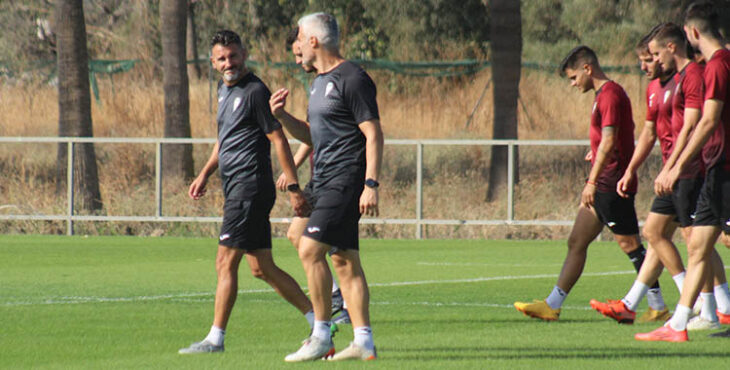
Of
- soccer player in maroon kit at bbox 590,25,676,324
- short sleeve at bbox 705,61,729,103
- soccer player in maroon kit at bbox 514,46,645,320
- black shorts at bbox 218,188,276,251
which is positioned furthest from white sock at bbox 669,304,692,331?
black shorts at bbox 218,188,276,251

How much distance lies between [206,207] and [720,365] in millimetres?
17496

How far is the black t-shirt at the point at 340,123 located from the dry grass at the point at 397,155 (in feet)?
51.8

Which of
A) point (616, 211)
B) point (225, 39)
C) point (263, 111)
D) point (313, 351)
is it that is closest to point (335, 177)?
point (263, 111)

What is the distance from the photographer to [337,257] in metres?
8.33

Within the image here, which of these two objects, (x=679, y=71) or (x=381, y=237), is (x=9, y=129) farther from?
(x=679, y=71)

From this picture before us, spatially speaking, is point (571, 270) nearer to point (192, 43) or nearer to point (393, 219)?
point (393, 219)

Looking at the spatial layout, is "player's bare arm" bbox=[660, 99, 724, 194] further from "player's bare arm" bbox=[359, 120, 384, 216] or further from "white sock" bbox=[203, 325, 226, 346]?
"white sock" bbox=[203, 325, 226, 346]

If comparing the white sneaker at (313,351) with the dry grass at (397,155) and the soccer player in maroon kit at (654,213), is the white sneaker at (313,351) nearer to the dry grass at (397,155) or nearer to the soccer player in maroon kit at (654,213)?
the soccer player in maroon kit at (654,213)

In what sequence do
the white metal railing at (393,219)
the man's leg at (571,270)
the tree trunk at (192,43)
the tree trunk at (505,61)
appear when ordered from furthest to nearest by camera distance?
the tree trunk at (192,43) < the tree trunk at (505,61) < the white metal railing at (393,219) < the man's leg at (571,270)

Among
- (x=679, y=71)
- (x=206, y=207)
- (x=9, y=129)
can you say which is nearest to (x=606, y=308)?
(x=679, y=71)

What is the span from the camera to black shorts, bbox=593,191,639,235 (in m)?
10.9

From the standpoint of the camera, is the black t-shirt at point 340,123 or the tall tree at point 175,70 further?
the tall tree at point 175,70


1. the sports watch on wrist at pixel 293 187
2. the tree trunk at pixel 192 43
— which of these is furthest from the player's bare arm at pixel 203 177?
the tree trunk at pixel 192 43

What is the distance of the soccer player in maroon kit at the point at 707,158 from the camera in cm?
880
